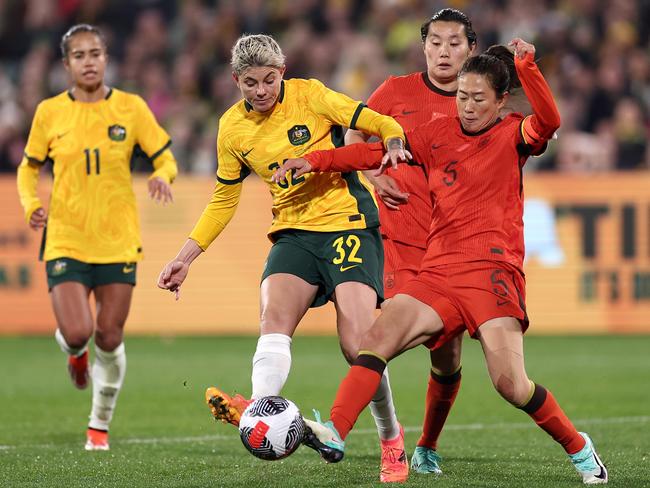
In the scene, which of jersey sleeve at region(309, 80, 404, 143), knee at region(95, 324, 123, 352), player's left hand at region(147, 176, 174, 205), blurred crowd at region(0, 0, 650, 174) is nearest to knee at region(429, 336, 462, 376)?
jersey sleeve at region(309, 80, 404, 143)

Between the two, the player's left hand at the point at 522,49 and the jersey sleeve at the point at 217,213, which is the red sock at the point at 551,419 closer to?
the player's left hand at the point at 522,49

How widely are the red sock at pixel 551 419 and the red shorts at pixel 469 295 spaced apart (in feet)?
1.21

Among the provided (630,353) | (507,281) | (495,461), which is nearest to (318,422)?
(507,281)

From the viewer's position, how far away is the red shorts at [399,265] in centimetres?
715

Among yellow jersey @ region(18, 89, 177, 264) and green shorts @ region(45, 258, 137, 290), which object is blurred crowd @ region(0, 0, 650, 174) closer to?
yellow jersey @ region(18, 89, 177, 264)

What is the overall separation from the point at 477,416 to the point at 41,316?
27.2 feet

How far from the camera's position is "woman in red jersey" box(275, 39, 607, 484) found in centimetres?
604

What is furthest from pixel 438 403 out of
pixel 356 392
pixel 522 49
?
pixel 522 49

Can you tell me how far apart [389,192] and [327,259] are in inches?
20.4

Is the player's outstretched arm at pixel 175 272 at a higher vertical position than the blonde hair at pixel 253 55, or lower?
lower

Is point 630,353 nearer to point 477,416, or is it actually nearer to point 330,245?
point 477,416

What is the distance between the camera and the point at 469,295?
20.1 ft

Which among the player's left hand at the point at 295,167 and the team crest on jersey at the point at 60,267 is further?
the team crest on jersey at the point at 60,267

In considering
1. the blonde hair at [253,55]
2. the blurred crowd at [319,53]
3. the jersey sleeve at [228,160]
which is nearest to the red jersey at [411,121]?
the jersey sleeve at [228,160]
